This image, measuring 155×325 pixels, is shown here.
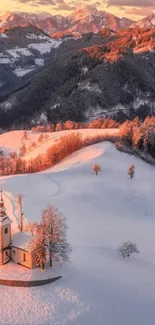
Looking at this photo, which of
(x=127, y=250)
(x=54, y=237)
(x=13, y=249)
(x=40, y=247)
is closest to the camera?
(x=40, y=247)

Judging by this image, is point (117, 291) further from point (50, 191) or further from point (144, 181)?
point (144, 181)

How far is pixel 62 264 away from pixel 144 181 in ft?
135

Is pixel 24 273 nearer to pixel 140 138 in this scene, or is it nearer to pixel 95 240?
pixel 95 240

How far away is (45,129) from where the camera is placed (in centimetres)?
16250

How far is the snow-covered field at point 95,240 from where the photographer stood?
49.1 m

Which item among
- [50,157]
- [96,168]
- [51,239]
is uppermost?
[51,239]

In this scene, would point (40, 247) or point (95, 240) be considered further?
point (95, 240)

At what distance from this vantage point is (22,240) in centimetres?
5584

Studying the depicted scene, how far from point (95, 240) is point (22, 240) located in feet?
45.2

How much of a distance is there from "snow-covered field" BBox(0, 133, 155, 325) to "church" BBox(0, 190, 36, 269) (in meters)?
3.59

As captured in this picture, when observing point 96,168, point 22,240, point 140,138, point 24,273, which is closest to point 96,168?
point 96,168

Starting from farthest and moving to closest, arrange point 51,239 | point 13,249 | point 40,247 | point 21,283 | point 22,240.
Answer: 1. point 22,240
2. point 51,239
3. point 13,249
4. point 40,247
5. point 21,283

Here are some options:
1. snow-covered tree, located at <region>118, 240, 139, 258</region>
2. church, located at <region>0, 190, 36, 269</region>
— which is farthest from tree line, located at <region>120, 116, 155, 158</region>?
church, located at <region>0, 190, 36, 269</region>

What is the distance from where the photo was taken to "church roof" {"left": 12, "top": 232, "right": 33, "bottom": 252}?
179ft
